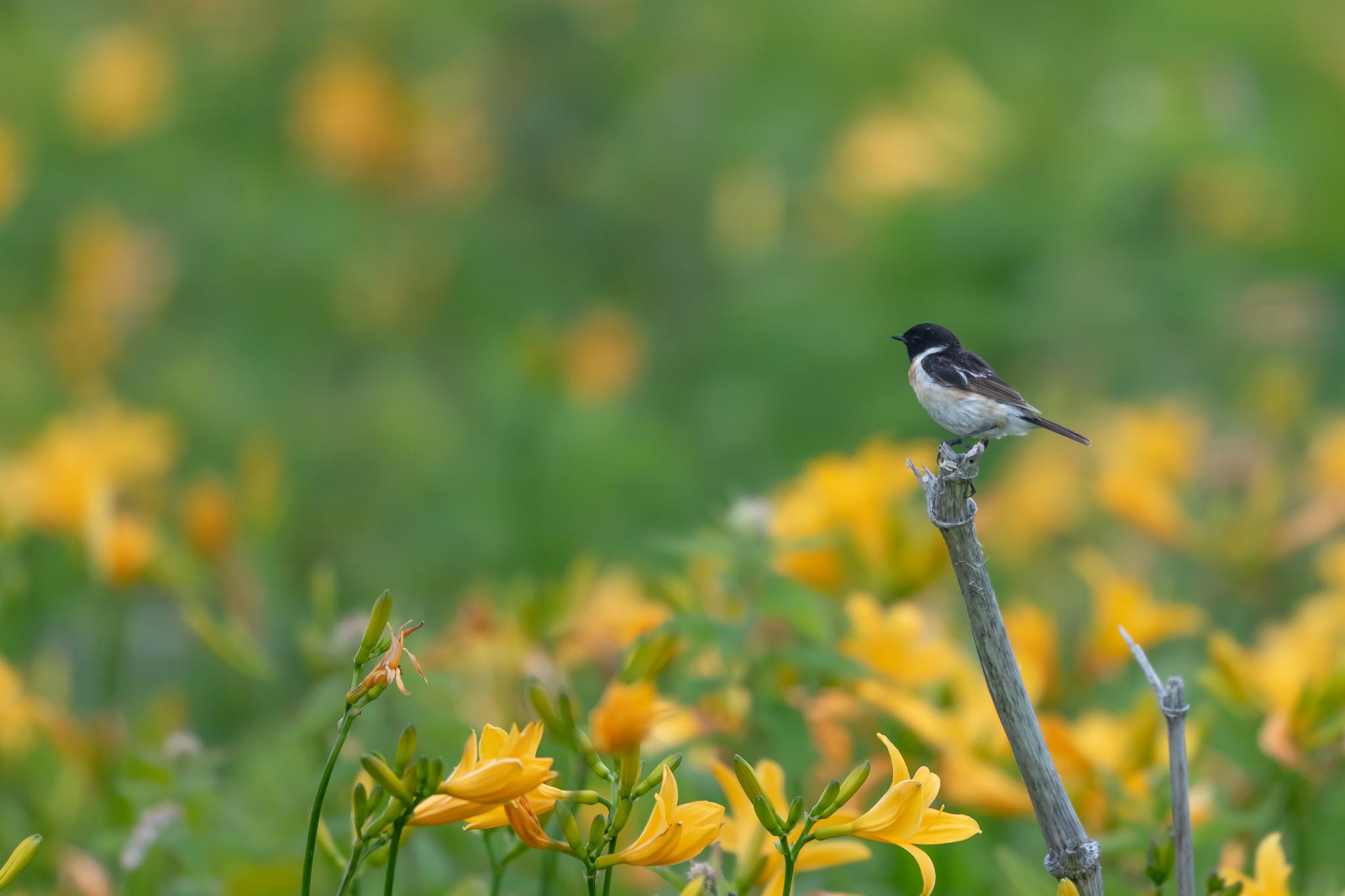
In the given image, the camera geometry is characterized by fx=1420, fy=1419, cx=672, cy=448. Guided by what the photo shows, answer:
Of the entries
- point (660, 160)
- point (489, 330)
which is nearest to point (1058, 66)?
point (660, 160)

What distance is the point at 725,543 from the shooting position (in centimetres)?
136

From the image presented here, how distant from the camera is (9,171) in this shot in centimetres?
397

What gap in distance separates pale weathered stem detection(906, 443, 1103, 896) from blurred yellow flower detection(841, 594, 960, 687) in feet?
1.47

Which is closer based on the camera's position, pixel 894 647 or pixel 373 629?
pixel 373 629

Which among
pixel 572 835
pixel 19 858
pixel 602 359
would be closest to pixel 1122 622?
pixel 572 835

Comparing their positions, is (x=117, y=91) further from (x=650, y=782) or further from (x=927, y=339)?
(x=650, y=782)

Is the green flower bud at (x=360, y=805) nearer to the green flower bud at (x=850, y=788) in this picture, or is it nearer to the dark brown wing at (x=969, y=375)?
the green flower bud at (x=850, y=788)

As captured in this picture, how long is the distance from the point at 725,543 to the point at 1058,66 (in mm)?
3342

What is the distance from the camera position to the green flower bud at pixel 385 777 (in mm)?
731

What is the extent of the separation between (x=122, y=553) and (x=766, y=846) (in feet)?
3.08

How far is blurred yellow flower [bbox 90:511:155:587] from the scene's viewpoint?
160cm

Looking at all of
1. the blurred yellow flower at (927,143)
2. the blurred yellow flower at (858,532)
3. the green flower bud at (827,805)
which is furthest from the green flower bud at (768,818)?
the blurred yellow flower at (927,143)

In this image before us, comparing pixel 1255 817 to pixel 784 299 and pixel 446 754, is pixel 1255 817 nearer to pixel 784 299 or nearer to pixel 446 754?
pixel 446 754

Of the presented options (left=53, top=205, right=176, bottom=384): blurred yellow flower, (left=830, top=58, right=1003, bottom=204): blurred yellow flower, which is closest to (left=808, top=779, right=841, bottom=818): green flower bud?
(left=830, top=58, right=1003, bottom=204): blurred yellow flower
